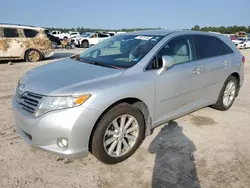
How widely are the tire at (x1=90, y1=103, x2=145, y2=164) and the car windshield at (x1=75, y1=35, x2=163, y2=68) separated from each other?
0.63 meters

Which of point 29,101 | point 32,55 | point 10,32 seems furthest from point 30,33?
point 29,101

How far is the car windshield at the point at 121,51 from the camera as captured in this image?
3129 mm

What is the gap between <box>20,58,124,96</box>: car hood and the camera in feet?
8.20

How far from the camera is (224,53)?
14.2 feet

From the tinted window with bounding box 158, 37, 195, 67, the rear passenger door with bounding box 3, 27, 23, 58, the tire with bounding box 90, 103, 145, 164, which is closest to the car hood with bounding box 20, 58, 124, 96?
the tire with bounding box 90, 103, 145, 164

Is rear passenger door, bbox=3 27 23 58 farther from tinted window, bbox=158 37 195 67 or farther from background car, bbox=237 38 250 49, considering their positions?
background car, bbox=237 38 250 49

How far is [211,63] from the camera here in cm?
391

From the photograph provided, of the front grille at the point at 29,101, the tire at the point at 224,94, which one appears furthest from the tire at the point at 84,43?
the front grille at the point at 29,101

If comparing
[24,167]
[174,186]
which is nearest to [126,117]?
[174,186]

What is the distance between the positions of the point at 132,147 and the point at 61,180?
955mm

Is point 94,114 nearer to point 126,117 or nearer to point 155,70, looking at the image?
point 126,117

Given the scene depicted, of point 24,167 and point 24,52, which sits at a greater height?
point 24,52

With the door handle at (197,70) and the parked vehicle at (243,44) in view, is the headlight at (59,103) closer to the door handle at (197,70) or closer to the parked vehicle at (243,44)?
the door handle at (197,70)

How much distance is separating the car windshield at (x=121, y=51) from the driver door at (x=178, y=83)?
0.86 ft
